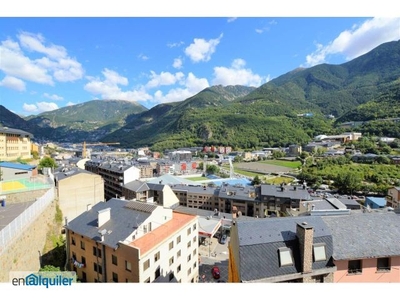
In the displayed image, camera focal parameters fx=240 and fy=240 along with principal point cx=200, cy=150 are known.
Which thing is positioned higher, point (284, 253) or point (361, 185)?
point (284, 253)

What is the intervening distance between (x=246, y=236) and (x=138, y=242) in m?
6.92

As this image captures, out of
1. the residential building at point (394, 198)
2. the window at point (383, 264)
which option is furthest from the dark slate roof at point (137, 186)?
the residential building at point (394, 198)

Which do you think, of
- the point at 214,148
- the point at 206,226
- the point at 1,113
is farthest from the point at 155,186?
the point at 1,113

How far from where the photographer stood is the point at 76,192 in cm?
2633

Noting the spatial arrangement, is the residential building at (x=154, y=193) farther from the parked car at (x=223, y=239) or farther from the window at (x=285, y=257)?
the window at (x=285, y=257)

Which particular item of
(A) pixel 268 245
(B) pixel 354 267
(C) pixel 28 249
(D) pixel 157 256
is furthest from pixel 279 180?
(C) pixel 28 249

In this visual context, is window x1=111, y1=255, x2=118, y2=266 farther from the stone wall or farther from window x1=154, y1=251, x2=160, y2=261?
the stone wall

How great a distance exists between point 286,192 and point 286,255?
2725 centimetres

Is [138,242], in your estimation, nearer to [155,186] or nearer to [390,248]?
[390,248]

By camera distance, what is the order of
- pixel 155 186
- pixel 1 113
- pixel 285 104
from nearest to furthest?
pixel 155 186
pixel 1 113
pixel 285 104

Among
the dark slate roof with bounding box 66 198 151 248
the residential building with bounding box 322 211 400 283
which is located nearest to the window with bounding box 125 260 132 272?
the dark slate roof with bounding box 66 198 151 248

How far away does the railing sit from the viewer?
11516 millimetres

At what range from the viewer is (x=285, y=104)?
619 ft

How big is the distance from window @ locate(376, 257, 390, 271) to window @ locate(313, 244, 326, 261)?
201 centimetres
